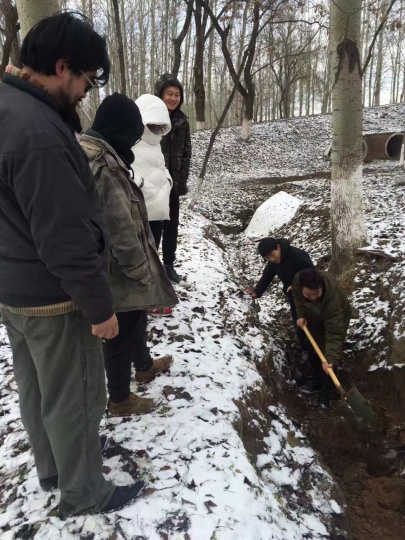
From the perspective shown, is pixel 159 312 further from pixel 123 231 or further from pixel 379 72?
pixel 379 72

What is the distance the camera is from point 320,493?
2.86 meters

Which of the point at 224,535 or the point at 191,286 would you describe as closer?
the point at 224,535

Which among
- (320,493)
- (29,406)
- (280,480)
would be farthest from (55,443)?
(320,493)

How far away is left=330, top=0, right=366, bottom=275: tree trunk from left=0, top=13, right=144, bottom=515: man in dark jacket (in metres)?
4.52

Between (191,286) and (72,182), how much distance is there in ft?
11.6

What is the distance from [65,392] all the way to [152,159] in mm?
2250

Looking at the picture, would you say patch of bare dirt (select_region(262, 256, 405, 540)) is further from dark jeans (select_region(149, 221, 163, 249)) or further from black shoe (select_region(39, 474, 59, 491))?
black shoe (select_region(39, 474, 59, 491))

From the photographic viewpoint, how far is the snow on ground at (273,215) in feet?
30.2

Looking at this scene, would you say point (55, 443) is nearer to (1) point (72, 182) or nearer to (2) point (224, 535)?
(2) point (224, 535)

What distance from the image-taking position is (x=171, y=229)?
14.2ft

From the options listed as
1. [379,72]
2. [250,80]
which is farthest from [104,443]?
[379,72]

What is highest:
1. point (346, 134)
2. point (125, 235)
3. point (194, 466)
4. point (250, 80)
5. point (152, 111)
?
point (250, 80)

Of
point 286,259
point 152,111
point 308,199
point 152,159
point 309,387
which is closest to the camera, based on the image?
point 152,111

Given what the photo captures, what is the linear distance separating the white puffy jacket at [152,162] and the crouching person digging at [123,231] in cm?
78
